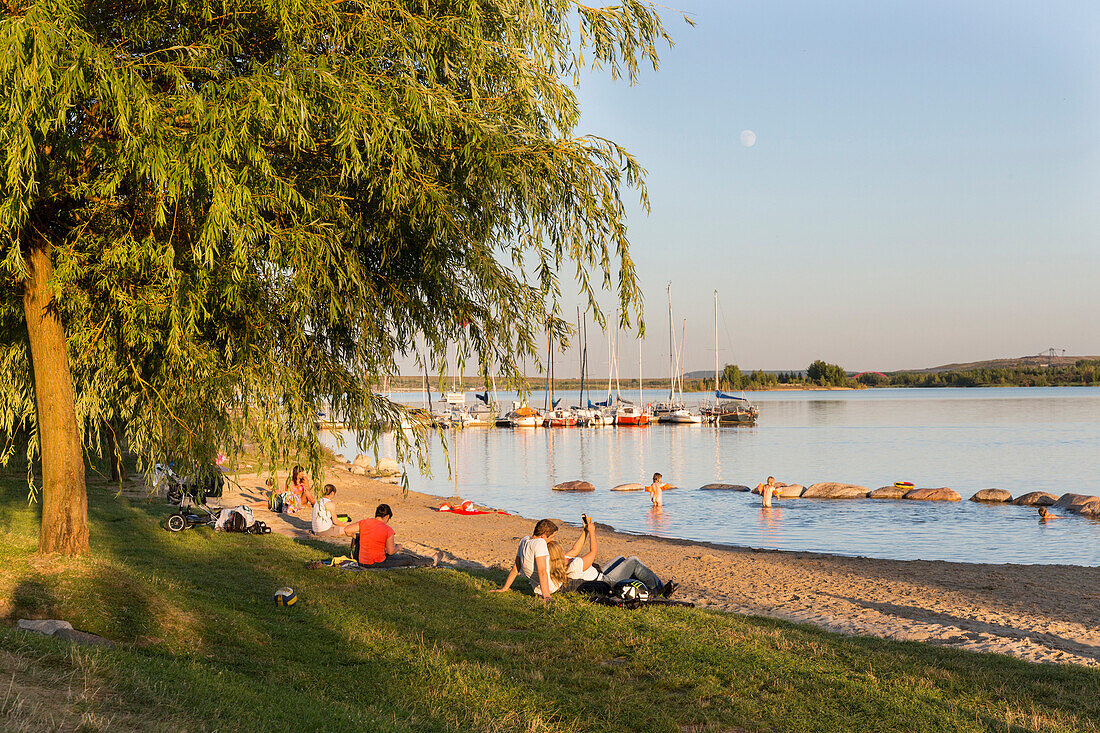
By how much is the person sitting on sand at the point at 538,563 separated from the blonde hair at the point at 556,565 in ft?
0.22

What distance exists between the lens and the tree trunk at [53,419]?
8820mm

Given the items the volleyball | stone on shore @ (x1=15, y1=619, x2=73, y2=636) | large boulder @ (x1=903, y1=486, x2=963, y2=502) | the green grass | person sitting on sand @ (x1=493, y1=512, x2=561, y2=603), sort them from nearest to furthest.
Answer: the green grass → stone on shore @ (x1=15, y1=619, x2=73, y2=636) → the volleyball → person sitting on sand @ (x1=493, y1=512, x2=561, y2=603) → large boulder @ (x1=903, y1=486, x2=963, y2=502)

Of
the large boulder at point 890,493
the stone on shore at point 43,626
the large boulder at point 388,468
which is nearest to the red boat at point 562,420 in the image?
the large boulder at point 388,468

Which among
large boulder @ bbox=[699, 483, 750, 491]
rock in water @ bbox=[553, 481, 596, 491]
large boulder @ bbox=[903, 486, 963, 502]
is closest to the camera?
large boulder @ bbox=[903, 486, 963, 502]

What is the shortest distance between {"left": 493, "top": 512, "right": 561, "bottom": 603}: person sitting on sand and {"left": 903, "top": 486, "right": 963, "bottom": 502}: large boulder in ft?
89.1

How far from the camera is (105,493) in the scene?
21.3 meters

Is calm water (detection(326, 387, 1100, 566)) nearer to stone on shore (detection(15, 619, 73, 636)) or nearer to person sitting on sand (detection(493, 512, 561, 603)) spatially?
person sitting on sand (detection(493, 512, 561, 603))

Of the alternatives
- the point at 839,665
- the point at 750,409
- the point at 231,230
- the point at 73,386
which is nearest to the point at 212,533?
the point at 73,386

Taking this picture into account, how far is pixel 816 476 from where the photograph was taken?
4562 centimetres

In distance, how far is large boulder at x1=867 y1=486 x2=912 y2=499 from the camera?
3397cm

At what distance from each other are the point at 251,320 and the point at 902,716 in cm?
681

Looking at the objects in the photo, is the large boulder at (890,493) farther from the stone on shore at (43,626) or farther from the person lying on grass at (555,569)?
the stone on shore at (43,626)

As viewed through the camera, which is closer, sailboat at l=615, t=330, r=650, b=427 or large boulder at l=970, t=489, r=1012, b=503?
large boulder at l=970, t=489, r=1012, b=503

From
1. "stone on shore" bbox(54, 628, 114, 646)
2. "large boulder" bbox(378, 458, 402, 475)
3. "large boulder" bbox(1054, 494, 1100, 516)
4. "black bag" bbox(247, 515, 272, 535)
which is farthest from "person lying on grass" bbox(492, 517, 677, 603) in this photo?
"large boulder" bbox(378, 458, 402, 475)
